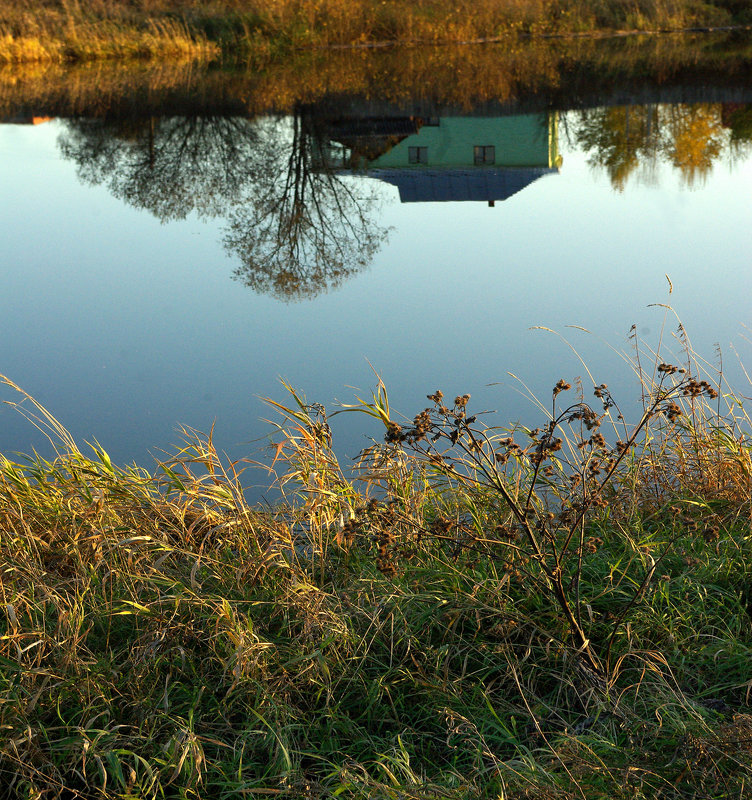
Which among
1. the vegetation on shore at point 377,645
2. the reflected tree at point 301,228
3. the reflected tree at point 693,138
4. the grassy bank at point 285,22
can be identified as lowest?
the vegetation on shore at point 377,645

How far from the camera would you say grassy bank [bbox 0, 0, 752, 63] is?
25.4 metres

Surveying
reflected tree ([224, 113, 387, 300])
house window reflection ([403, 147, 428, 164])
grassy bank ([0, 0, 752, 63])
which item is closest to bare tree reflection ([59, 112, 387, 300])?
reflected tree ([224, 113, 387, 300])

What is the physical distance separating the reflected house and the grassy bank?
1072 centimetres

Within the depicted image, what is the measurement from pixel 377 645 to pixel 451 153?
16193mm

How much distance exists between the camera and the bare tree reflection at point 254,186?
9375 mm

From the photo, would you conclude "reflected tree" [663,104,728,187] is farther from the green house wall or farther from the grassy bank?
the grassy bank

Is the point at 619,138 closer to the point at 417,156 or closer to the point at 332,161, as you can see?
the point at 417,156

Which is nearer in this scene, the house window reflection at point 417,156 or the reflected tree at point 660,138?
the reflected tree at point 660,138

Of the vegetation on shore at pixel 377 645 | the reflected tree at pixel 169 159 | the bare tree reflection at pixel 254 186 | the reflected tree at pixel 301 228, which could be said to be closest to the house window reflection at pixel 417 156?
the bare tree reflection at pixel 254 186

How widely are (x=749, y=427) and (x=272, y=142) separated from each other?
11.7m

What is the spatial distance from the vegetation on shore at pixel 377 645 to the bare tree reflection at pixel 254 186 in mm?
5104

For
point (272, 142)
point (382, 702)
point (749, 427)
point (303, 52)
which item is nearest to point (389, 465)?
point (382, 702)

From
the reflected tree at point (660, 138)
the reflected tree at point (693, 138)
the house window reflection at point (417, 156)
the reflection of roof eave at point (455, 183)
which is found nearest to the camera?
the reflection of roof eave at point (455, 183)

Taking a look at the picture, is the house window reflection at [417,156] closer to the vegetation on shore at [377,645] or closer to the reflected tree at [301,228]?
the reflected tree at [301,228]
